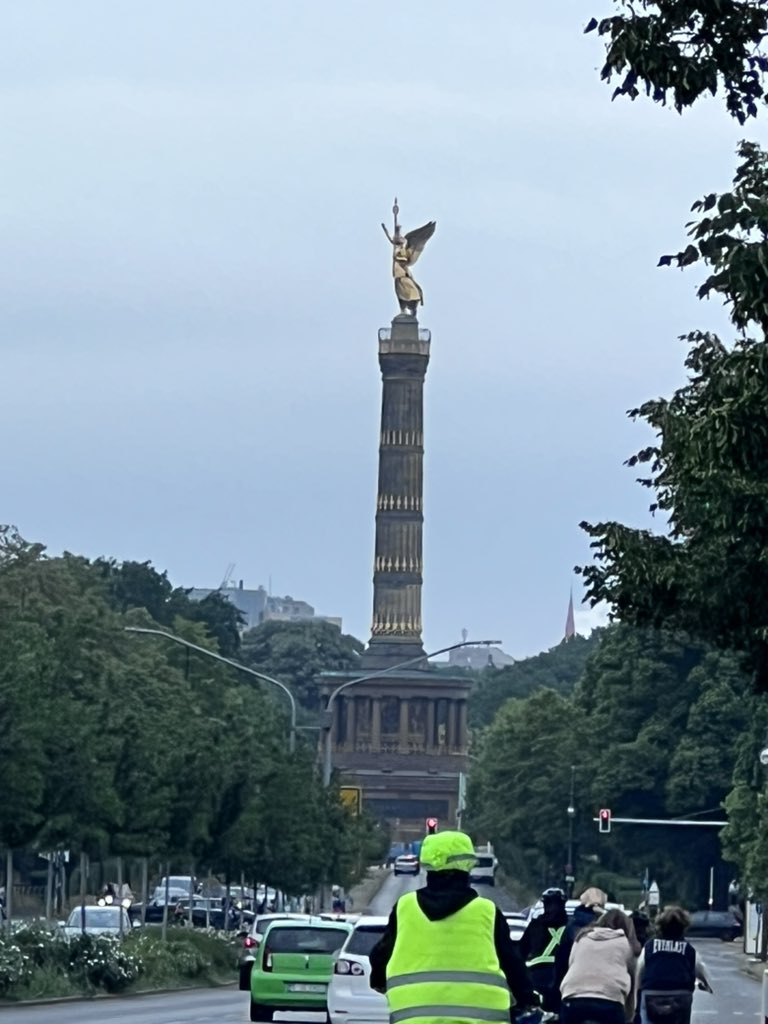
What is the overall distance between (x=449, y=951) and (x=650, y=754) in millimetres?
84786

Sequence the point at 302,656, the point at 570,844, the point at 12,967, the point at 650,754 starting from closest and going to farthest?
the point at 12,967
the point at 650,754
the point at 570,844
the point at 302,656

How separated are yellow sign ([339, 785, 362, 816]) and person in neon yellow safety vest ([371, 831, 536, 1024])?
59907 millimetres

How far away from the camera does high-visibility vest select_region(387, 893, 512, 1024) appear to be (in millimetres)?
8938

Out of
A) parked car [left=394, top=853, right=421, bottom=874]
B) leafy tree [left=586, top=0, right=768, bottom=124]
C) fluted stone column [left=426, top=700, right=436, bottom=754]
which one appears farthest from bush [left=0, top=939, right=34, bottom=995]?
fluted stone column [left=426, top=700, right=436, bottom=754]

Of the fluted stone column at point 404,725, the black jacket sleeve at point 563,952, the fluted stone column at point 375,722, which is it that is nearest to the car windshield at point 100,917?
the black jacket sleeve at point 563,952

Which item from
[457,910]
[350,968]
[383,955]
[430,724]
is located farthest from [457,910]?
[430,724]

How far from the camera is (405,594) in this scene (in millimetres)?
136000

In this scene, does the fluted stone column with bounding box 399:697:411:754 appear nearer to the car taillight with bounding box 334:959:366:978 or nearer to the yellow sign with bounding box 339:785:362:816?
the yellow sign with bounding box 339:785:362:816

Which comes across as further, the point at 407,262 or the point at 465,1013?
the point at 407,262

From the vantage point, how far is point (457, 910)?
902 cm

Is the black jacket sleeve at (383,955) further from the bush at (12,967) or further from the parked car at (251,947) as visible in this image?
the parked car at (251,947)

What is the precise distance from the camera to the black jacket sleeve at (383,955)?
922 centimetres

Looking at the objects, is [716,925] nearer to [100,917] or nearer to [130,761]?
[100,917]

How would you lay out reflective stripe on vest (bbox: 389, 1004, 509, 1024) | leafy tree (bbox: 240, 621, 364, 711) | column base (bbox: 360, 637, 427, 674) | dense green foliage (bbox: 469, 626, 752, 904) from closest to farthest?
reflective stripe on vest (bbox: 389, 1004, 509, 1024) → dense green foliage (bbox: 469, 626, 752, 904) → column base (bbox: 360, 637, 427, 674) → leafy tree (bbox: 240, 621, 364, 711)
